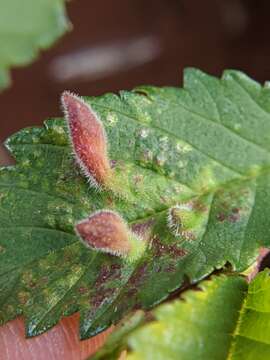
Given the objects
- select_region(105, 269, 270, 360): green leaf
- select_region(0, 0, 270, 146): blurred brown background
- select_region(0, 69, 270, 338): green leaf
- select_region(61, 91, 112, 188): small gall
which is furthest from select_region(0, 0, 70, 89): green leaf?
select_region(0, 0, 270, 146): blurred brown background

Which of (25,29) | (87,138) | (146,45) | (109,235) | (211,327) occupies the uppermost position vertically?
(25,29)

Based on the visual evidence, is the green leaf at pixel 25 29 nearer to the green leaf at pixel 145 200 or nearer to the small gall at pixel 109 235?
the green leaf at pixel 145 200

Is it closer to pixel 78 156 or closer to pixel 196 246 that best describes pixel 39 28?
pixel 78 156

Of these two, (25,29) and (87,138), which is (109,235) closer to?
(87,138)

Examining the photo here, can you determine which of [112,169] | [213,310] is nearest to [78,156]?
[112,169]

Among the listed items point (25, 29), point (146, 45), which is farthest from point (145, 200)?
point (146, 45)

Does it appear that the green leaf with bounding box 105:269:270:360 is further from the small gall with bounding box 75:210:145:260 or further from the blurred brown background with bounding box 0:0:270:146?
the blurred brown background with bounding box 0:0:270:146
